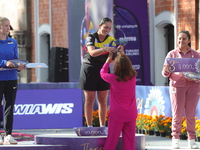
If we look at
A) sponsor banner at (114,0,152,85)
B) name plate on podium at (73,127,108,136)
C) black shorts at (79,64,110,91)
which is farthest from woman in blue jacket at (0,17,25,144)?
sponsor banner at (114,0,152,85)

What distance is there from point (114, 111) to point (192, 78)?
1487mm

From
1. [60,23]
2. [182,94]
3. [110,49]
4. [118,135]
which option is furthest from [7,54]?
[60,23]

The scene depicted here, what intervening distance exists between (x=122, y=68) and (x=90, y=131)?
3.06ft

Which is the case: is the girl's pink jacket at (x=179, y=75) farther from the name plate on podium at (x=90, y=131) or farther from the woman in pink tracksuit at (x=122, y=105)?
the name plate on podium at (x=90, y=131)

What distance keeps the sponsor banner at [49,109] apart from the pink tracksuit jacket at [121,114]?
4.18m

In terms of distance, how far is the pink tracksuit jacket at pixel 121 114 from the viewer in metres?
8.55

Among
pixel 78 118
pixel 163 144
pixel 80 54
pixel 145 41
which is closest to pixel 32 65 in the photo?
pixel 163 144

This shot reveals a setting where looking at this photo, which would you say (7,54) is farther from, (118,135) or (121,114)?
(118,135)

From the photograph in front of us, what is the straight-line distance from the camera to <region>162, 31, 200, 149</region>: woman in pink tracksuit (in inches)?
381

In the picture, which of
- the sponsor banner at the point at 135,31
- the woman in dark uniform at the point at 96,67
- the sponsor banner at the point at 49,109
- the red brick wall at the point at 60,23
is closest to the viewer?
the woman in dark uniform at the point at 96,67

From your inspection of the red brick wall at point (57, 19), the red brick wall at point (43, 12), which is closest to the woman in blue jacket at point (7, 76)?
the red brick wall at point (57, 19)

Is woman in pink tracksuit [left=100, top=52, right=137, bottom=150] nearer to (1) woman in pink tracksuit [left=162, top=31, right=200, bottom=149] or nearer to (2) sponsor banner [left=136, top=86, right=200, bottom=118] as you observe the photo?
(1) woman in pink tracksuit [left=162, top=31, right=200, bottom=149]

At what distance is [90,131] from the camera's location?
28.9 feet

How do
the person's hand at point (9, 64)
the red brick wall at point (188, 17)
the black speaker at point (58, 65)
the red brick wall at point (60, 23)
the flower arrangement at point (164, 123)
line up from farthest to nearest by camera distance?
the red brick wall at point (60, 23) → the black speaker at point (58, 65) → the red brick wall at point (188, 17) → the flower arrangement at point (164, 123) → the person's hand at point (9, 64)
